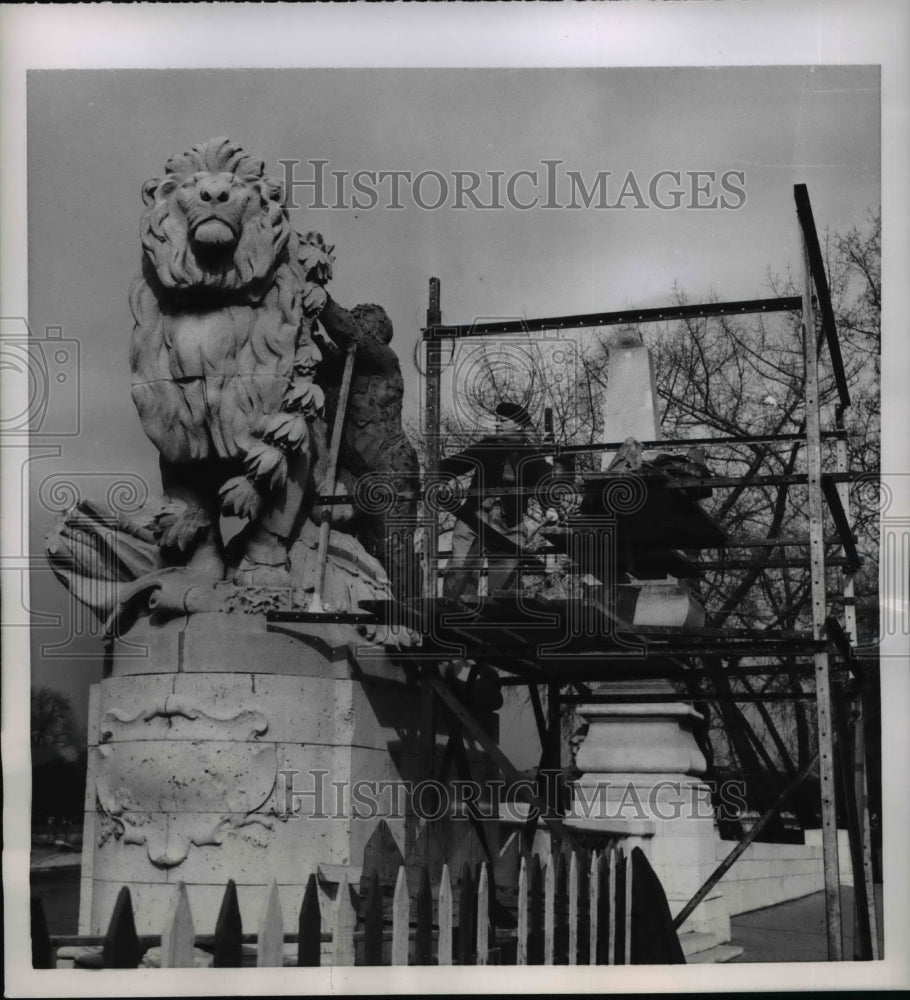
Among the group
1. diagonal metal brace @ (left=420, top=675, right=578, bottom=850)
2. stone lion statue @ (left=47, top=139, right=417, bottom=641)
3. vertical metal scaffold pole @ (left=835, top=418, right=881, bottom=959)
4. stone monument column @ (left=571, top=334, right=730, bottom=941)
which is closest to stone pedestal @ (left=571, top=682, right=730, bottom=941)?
stone monument column @ (left=571, top=334, right=730, bottom=941)

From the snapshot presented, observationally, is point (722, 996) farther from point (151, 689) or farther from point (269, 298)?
point (269, 298)

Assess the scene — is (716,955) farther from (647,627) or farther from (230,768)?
(230,768)

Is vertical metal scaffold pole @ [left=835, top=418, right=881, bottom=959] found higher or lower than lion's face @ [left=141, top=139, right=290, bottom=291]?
lower

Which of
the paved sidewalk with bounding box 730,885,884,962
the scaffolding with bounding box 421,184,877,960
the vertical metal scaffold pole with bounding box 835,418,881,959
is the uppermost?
the scaffolding with bounding box 421,184,877,960

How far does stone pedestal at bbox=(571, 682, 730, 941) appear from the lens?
9117 millimetres

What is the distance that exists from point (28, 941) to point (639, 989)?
3129 millimetres

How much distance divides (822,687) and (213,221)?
4321mm

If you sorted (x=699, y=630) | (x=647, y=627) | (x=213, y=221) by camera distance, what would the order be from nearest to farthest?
(x=699, y=630), (x=647, y=627), (x=213, y=221)

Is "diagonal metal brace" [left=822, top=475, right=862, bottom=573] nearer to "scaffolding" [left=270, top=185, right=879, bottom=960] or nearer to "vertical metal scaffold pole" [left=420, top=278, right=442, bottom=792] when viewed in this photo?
"scaffolding" [left=270, top=185, right=879, bottom=960]

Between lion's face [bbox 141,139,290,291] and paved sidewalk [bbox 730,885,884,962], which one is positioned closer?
lion's face [bbox 141,139,290,291]

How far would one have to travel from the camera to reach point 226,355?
886cm

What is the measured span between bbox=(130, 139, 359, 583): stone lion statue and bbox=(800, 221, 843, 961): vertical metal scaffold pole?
2.88 meters

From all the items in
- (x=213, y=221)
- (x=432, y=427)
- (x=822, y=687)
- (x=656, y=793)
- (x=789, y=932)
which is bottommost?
(x=789, y=932)

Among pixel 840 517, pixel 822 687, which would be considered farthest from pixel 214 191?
pixel 840 517
